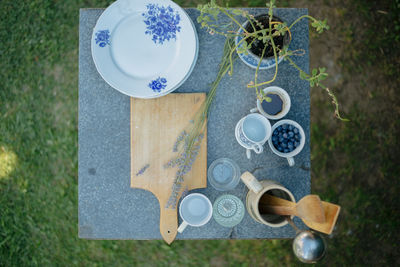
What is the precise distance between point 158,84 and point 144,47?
0.16 m

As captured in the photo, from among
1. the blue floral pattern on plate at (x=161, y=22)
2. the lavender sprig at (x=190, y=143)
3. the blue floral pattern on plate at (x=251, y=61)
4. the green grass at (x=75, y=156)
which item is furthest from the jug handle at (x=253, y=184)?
the green grass at (x=75, y=156)

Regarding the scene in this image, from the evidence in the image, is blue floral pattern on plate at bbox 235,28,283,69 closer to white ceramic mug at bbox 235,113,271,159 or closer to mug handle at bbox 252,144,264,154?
white ceramic mug at bbox 235,113,271,159

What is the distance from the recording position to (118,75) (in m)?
1.09

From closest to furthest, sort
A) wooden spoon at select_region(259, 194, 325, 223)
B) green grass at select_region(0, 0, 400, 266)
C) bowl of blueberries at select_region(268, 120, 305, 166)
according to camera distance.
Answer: wooden spoon at select_region(259, 194, 325, 223)
bowl of blueberries at select_region(268, 120, 305, 166)
green grass at select_region(0, 0, 400, 266)

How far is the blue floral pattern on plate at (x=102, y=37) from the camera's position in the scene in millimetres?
1070

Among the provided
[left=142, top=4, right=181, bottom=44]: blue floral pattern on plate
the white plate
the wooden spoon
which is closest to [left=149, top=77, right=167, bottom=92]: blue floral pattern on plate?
the white plate

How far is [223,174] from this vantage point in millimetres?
1159

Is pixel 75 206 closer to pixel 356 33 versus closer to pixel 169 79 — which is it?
pixel 169 79

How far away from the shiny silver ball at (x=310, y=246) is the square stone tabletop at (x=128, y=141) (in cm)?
28

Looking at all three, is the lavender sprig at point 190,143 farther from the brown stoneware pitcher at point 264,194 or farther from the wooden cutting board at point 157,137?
the brown stoneware pitcher at point 264,194

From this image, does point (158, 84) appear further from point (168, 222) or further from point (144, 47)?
point (168, 222)

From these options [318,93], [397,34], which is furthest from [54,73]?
[397,34]

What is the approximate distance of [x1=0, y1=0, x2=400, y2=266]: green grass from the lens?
188 cm

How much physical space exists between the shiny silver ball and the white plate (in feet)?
2.13
